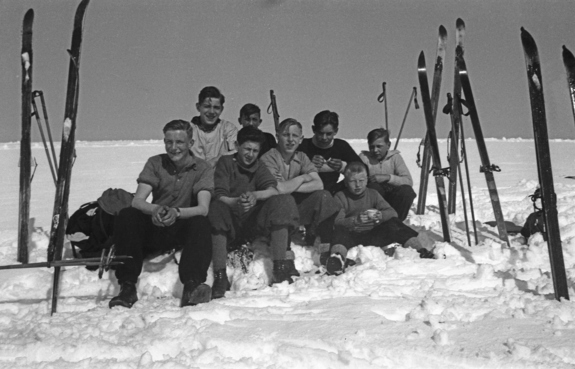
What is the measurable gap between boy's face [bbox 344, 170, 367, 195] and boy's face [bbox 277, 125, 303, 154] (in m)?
0.48

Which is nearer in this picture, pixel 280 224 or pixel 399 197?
pixel 280 224

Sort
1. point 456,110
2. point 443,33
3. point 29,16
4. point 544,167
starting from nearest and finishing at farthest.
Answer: point 544,167 → point 29,16 → point 456,110 → point 443,33

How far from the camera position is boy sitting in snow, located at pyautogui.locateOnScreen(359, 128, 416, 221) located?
468 centimetres

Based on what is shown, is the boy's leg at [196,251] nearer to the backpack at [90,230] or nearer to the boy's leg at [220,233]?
the boy's leg at [220,233]

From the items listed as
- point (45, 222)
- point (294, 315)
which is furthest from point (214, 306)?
point (45, 222)

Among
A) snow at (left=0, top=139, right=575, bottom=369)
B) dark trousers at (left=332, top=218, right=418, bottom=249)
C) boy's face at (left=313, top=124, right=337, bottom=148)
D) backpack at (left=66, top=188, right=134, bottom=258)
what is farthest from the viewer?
boy's face at (left=313, top=124, right=337, bottom=148)

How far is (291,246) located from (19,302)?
1.93m

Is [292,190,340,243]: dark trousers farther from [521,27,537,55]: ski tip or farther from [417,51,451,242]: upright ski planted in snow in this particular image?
[521,27,537,55]: ski tip

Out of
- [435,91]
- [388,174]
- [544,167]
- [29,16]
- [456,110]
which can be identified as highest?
[29,16]

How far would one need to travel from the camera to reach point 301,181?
4105mm

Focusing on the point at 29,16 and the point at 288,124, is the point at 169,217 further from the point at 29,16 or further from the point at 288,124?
the point at 29,16

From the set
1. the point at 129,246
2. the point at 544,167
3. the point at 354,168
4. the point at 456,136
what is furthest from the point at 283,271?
the point at 456,136

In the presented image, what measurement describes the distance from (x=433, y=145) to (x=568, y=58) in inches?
68.6

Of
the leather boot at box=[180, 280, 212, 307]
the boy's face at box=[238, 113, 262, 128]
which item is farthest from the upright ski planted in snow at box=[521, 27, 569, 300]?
the boy's face at box=[238, 113, 262, 128]
